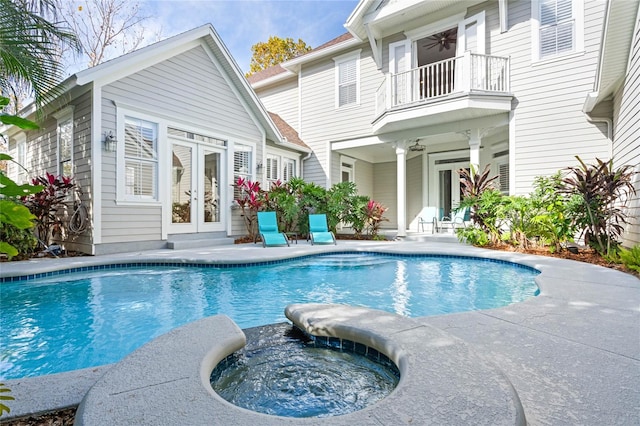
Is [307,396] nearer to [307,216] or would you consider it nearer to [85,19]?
[307,216]

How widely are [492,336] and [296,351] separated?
4.61 feet

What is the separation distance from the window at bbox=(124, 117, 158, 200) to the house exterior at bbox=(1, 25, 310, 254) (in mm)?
22

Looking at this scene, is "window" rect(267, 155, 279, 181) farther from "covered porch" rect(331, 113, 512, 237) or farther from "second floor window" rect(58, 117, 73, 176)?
"second floor window" rect(58, 117, 73, 176)

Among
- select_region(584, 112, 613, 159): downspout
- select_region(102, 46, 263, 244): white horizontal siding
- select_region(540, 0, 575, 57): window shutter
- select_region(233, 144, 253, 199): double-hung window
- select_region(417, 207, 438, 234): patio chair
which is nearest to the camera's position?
select_region(102, 46, 263, 244): white horizontal siding

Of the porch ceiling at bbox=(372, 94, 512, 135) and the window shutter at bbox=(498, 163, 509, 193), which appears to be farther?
the window shutter at bbox=(498, 163, 509, 193)

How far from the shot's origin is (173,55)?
832cm

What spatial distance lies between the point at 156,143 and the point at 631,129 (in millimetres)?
9545

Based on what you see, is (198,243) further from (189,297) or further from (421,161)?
(421,161)

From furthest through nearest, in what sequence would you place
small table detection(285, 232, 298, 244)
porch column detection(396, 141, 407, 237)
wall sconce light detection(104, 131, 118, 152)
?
porch column detection(396, 141, 407, 237)
small table detection(285, 232, 298, 244)
wall sconce light detection(104, 131, 118, 152)

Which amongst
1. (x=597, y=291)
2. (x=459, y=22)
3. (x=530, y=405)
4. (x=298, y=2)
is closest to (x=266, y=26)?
(x=298, y=2)

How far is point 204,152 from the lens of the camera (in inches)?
358

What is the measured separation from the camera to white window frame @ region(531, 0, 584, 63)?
26.3ft

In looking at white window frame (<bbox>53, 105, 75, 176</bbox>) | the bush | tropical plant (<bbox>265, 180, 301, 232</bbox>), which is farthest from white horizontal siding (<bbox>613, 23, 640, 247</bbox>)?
white window frame (<bbox>53, 105, 75, 176</bbox>)

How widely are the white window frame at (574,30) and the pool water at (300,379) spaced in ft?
31.2
